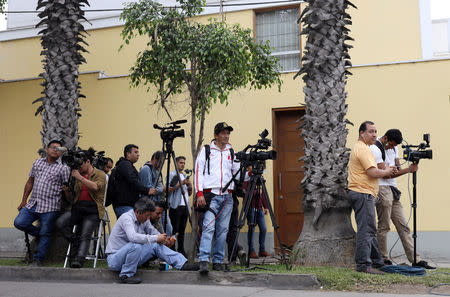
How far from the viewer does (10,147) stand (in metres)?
12.0

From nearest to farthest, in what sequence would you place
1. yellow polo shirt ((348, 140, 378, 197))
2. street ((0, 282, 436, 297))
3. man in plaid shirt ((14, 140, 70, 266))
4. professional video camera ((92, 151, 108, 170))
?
street ((0, 282, 436, 297))
yellow polo shirt ((348, 140, 378, 197))
man in plaid shirt ((14, 140, 70, 266))
professional video camera ((92, 151, 108, 170))

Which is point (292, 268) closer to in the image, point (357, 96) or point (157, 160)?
point (157, 160)

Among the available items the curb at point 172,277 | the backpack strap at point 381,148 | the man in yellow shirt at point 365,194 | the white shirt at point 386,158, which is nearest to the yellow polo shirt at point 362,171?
the man in yellow shirt at point 365,194

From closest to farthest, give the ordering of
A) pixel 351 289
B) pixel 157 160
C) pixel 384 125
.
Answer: pixel 351 289 < pixel 157 160 < pixel 384 125

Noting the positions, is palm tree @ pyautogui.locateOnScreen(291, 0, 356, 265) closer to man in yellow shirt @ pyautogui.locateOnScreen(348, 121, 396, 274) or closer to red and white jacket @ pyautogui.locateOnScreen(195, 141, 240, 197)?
man in yellow shirt @ pyautogui.locateOnScreen(348, 121, 396, 274)

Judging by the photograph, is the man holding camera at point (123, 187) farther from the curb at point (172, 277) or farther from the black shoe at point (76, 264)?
the curb at point (172, 277)

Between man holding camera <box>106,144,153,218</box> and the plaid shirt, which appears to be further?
the plaid shirt

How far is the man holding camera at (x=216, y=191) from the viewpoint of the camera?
21.1 feet

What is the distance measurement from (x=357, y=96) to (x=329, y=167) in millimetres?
3633

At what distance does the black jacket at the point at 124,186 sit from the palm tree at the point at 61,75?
1.51 meters

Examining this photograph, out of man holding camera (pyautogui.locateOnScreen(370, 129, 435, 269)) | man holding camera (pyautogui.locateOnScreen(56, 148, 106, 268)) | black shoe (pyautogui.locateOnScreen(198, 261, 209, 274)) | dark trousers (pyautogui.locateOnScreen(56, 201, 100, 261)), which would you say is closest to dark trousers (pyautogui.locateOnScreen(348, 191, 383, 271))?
man holding camera (pyautogui.locateOnScreen(370, 129, 435, 269))

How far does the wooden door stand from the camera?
407 inches

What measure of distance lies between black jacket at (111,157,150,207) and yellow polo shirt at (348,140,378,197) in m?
2.95

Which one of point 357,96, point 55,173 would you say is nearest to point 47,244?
point 55,173
